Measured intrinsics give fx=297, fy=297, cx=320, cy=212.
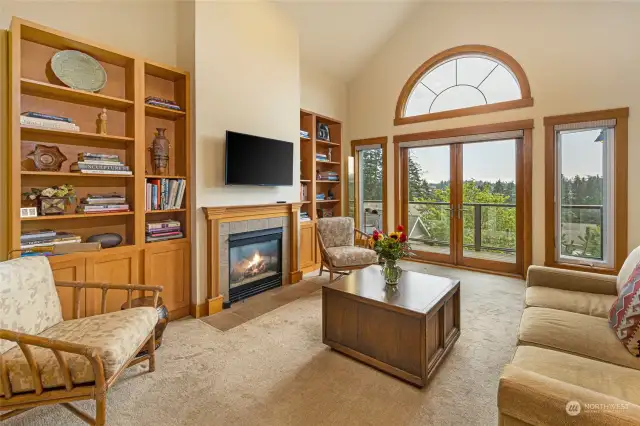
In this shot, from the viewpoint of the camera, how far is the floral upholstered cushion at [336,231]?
4.24m

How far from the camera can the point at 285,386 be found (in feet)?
6.29

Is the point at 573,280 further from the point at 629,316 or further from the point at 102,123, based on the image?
the point at 102,123

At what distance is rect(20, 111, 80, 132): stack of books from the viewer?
213cm

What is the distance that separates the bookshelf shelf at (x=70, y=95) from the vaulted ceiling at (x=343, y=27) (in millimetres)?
2421

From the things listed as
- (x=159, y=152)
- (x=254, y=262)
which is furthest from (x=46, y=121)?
(x=254, y=262)

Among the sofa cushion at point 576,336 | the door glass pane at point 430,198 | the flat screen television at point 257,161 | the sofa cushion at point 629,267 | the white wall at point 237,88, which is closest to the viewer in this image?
the sofa cushion at point 576,336

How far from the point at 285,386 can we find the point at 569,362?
1538 millimetres

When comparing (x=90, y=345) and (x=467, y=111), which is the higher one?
(x=467, y=111)

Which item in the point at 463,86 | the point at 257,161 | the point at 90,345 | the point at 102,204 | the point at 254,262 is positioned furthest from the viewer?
the point at 463,86

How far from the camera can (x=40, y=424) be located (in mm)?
1584

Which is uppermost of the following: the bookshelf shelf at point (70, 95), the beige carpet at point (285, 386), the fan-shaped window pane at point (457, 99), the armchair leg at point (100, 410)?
the fan-shaped window pane at point (457, 99)

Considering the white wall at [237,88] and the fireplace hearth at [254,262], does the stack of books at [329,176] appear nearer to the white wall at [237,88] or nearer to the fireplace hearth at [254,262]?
the white wall at [237,88]

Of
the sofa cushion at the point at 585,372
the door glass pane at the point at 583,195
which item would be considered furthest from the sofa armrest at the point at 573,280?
the door glass pane at the point at 583,195

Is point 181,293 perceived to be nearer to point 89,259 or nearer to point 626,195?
point 89,259
